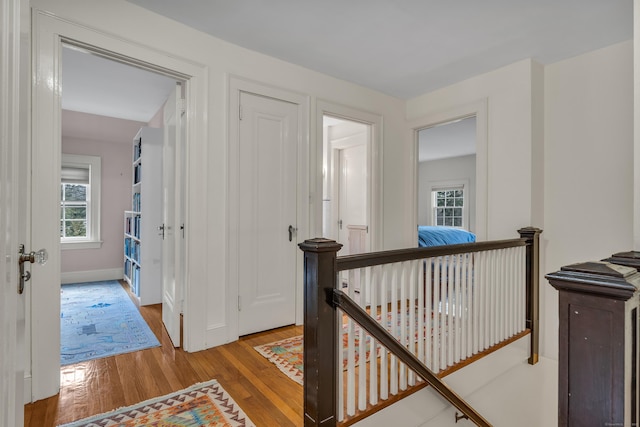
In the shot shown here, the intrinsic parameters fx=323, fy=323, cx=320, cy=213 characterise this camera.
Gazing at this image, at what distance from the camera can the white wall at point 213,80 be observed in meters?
2.08

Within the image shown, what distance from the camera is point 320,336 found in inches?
56.6

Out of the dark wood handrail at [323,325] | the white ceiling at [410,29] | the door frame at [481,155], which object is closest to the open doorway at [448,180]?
the door frame at [481,155]

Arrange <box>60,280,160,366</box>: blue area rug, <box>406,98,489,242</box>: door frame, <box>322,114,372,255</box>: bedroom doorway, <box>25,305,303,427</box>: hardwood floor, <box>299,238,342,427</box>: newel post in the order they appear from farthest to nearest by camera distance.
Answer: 1. <box>322,114,372,255</box>: bedroom doorway
2. <box>406,98,489,242</box>: door frame
3. <box>60,280,160,366</box>: blue area rug
4. <box>25,305,303,427</box>: hardwood floor
5. <box>299,238,342,427</box>: newel post

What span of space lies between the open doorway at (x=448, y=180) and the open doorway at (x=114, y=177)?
429 centimetres

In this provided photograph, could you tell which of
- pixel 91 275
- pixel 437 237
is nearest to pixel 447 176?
pixel 437 237

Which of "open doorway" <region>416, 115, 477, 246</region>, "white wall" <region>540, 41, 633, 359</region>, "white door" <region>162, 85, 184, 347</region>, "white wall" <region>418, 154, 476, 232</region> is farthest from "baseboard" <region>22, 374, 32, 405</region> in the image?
"white wall" <region>418, 154, 476, 232</region>

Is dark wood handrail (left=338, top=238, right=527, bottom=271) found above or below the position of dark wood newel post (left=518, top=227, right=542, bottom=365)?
above

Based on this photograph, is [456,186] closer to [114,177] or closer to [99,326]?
[114,177]

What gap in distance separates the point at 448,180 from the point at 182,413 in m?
7.35

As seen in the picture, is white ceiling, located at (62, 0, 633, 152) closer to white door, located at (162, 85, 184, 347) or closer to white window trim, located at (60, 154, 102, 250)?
white door, located at (162, 85, 184, 347)

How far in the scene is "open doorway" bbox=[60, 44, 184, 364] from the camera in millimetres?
3170

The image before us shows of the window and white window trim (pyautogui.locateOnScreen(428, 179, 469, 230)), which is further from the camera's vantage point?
the window

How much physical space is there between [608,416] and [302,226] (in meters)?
2.44

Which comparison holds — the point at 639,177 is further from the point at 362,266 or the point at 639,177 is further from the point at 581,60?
the point at 581,60
